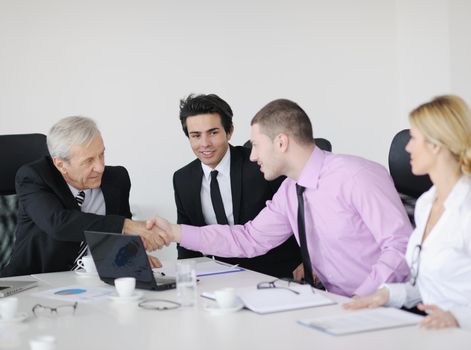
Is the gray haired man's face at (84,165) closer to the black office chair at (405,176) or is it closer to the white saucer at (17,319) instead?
the white saucer at (17,319)

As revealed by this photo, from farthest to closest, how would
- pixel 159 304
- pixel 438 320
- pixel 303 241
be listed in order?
pixel 303 241, pixel 159 304, pixel 438 320

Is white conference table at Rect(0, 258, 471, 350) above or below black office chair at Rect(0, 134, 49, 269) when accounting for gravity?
below

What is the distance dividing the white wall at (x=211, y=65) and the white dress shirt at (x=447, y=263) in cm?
298

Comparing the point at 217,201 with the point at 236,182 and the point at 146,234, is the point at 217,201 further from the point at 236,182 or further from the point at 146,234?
the point at 146,234

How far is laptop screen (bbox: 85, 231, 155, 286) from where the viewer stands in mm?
2592

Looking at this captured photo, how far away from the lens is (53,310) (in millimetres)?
2336

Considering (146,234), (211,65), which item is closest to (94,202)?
(146,234)

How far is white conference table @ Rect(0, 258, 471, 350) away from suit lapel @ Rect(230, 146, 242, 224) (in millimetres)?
1257

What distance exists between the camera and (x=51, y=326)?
215cm

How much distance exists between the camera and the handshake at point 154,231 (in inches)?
126

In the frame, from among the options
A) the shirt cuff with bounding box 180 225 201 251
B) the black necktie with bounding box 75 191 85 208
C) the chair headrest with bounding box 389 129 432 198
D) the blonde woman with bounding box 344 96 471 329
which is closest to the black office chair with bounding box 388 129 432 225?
the chair headrest with bounding box 389 129 432 198

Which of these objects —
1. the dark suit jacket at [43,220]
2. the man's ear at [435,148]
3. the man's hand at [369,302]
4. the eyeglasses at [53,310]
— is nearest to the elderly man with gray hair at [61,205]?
the dark suit jacket at [43,220]

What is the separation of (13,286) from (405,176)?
1.68 metres

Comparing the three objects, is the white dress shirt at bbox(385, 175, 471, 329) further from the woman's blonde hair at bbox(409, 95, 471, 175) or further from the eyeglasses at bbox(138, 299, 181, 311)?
the eyeglasses at bbox(138, 299, 181, 311)
